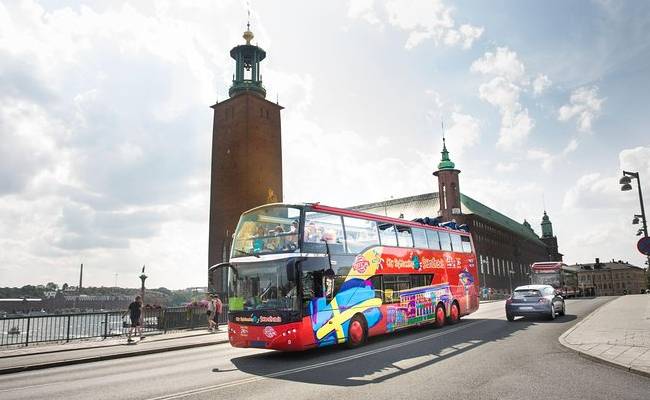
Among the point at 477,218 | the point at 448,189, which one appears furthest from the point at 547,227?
the point at 448,189

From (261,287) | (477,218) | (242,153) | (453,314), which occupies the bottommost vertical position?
(453,314)

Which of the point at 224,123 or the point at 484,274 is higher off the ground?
the point at 224,123

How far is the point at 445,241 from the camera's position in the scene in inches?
744

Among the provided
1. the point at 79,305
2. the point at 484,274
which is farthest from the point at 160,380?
the point at 79,305

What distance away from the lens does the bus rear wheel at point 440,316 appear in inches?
688

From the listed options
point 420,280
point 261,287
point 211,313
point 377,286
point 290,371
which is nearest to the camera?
point 290,371

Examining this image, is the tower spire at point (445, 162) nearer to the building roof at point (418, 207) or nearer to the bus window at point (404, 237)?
the building roof at point (418, 207)

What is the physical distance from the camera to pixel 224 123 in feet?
187

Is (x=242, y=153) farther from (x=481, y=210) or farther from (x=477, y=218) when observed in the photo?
(x=481, y=210)

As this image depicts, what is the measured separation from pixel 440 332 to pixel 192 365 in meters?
8.68

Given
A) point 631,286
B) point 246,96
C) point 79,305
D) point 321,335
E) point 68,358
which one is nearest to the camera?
point 321,335

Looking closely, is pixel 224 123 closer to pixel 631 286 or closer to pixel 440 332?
pixel 440 332

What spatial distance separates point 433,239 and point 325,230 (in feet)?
22.3

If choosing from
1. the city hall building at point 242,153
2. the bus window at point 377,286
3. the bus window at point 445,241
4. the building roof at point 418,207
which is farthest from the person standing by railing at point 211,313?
the building roof at point 418,207
